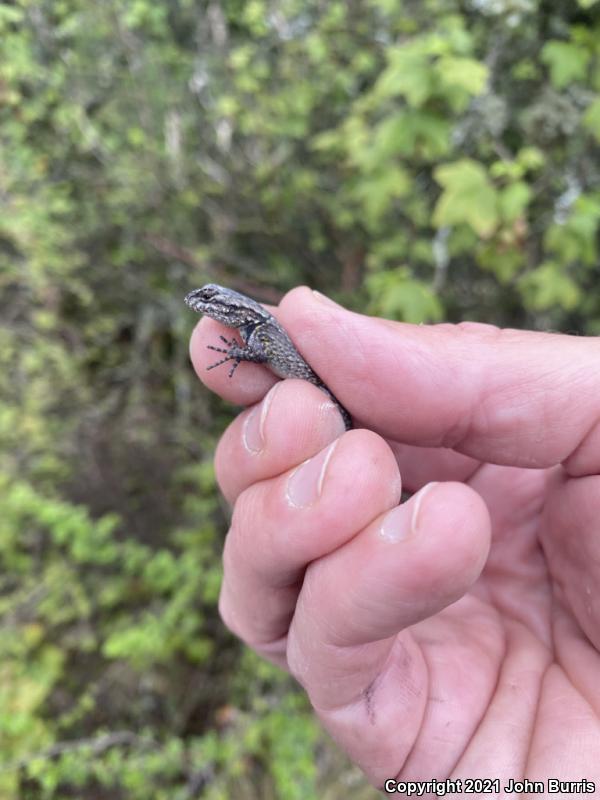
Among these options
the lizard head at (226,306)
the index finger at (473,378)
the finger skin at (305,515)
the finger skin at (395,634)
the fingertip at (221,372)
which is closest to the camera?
the finger skin at (395,634)

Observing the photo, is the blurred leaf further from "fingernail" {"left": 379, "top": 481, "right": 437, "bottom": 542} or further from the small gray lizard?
"fingernail" {"left": 379, "top": 481, "right": 437, "bottom": 542}

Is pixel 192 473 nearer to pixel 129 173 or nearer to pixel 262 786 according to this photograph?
pixel 262 786

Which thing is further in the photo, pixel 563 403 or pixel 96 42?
pixel 96 42

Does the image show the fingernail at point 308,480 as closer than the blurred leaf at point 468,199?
Yes

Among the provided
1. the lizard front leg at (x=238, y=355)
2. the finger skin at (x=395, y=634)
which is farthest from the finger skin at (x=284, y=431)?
the finger skin at (x=395, y=634)

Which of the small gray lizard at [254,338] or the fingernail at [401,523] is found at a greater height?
the small gray lizard at [254,338]

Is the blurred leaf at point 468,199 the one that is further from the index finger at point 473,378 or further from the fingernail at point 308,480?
the fingernail at point 308,480

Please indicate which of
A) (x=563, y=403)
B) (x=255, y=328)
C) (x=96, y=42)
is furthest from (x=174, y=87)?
(x=563, y=403)
